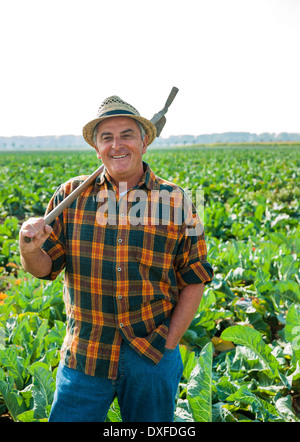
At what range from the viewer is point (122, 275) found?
5.64 feet

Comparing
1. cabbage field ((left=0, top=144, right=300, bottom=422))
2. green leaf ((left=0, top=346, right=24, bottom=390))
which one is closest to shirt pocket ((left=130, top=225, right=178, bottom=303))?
cabbage field ((left=0, top=144, right=300, bottom=422))

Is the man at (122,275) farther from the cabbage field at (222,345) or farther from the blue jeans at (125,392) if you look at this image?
the cabbage field at (222,345)

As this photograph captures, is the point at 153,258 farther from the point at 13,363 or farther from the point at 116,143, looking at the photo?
the point at 13,363

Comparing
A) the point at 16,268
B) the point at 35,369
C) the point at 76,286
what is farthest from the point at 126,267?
the point at 16,268

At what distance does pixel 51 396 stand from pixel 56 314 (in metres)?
1.19

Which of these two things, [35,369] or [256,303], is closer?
[35,369]

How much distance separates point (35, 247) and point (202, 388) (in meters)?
1.09

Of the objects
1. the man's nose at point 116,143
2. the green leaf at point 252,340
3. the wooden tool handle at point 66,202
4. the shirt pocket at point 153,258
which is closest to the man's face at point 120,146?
the man's nose at point 116,143

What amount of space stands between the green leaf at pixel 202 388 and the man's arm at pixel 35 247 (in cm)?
87

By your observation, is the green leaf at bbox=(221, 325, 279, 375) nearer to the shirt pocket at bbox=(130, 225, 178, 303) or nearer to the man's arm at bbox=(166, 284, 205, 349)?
the man's arm at bbox=(166, 284, 205, 349)

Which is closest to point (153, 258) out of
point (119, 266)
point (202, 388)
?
point (119, 266)

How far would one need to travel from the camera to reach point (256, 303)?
358 cm
